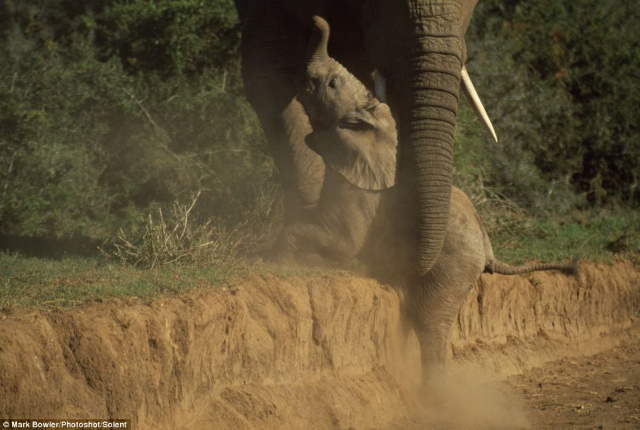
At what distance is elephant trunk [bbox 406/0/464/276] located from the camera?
6672mm

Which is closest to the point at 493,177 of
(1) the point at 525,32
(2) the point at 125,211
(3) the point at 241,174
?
(1) the point at 525,32

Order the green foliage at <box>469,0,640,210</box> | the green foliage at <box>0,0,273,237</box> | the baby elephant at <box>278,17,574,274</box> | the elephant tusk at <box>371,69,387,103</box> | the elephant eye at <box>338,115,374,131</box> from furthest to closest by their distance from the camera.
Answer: the green foliage at <box>469,0,640,210</box> → the green foliage at <box>0,0,273,237</box> → the elephant eye at <box>338,115,374,131</box> → the baby elephant at <box>278,17,574,274</box> → the elephant tusk at <box>371,69,387,103</box>

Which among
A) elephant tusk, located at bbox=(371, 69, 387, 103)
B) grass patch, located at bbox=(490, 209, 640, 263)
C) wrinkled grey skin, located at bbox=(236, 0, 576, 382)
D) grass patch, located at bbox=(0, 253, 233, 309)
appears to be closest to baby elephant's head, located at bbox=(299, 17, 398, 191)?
wrinkled grey skin, located at bbox=(236, 0, 576, 382)

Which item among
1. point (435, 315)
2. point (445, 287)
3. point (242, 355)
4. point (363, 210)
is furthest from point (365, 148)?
point (242, 355)

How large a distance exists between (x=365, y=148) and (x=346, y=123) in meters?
0.30

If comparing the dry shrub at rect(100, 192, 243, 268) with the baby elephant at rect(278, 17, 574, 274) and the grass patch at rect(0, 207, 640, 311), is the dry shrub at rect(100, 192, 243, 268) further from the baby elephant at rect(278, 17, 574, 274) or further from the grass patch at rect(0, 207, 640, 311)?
the baby elephant at rect(278, 17, 574, 274)

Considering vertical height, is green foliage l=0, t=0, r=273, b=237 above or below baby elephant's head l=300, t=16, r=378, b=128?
below

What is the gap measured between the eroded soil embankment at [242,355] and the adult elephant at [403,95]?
1.24ft

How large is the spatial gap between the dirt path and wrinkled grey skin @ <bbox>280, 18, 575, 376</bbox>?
2.97 feet

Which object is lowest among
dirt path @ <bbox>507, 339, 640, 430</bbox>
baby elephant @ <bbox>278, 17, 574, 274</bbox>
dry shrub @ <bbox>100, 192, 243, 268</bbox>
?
dirt path @ <bbox>507, 339, 640, 430</bbox>

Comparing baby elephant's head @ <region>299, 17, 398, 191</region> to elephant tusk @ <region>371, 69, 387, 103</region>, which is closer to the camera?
elephant tusk @ <region>371, 69, 387, 103</region>

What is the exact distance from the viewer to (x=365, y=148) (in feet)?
26.3

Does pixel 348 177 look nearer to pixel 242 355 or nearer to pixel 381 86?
pixel 381 86

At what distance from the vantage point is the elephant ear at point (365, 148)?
7.95 m
